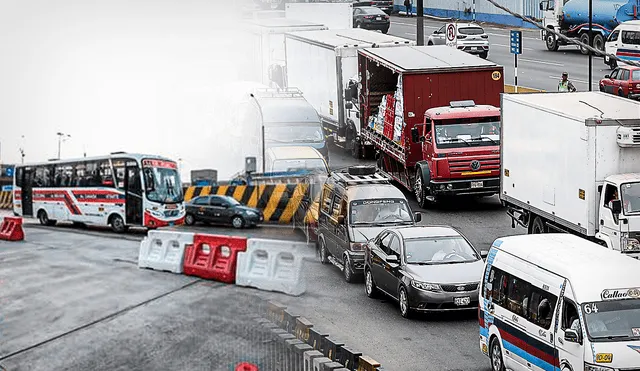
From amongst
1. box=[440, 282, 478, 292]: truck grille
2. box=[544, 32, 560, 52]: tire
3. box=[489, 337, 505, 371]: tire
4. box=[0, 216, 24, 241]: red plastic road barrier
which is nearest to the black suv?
box=[440, 282, 478, 292]: truck grille

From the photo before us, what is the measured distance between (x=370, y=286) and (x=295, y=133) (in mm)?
11137

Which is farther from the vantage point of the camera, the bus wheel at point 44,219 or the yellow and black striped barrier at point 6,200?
the yellow and black striped barrier at point 6,200

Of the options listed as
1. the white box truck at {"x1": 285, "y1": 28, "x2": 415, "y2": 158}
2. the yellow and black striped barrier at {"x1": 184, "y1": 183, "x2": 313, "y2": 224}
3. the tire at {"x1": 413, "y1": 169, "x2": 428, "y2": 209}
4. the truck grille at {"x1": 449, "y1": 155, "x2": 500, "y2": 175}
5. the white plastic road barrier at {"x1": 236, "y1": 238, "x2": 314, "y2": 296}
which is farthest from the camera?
the white box truck at {"x1": 285, "y1": 28, "x2": 415, "y2": 158}

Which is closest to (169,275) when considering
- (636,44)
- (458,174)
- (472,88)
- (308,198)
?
(308,198)

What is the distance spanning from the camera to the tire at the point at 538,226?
20078mm

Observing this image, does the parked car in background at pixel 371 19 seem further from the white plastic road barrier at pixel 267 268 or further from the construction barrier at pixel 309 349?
the construction barrier at pixel 309 349

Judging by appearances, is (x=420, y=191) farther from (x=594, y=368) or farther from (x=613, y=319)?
(x=594, y=368)

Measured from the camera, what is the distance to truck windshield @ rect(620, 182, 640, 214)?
17219 millimetres

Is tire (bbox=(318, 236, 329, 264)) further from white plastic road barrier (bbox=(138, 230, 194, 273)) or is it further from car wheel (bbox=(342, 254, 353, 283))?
white plastic road barrier (bbox=(138, 230, 194, 273))

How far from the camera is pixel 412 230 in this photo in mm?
17203

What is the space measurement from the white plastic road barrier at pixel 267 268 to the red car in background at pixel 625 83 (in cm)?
2439

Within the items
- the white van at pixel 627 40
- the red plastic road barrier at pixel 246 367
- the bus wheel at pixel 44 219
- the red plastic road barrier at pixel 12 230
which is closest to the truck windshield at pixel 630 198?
the red plastic road barrier at pixel 246 367

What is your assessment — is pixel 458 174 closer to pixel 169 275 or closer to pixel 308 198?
pixel 308 198

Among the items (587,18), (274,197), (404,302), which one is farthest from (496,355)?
(587,18)
